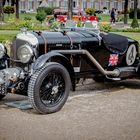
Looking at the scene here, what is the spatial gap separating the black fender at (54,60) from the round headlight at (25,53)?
259 millimetres

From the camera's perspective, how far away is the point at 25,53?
793cm

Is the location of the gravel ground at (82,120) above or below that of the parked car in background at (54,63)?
below

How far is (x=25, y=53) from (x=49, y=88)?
2.20ft

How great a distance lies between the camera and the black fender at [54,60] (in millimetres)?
7566

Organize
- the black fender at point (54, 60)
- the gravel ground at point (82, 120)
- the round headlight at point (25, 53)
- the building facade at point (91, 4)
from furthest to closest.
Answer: the building facade at point (91, 4)
the round headlight at point (25, 53)
the black fender at point (54, 60)
the gravel ground at point (82, 120)

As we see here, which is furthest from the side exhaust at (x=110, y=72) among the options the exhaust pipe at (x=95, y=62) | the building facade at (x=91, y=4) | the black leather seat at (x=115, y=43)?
the building facade at (x=91, y=4)

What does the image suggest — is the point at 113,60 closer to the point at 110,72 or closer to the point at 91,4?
the point at 110,72

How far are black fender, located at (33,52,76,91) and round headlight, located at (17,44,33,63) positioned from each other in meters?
0.26

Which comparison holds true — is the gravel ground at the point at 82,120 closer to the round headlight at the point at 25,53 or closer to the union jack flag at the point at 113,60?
the union jack flag at the point at 113,60

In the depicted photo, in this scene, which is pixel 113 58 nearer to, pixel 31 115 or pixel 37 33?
pixel 37 33

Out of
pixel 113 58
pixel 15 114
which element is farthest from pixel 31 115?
pixel 113 58

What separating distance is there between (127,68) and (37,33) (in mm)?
2261

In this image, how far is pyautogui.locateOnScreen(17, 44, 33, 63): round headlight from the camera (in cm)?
786

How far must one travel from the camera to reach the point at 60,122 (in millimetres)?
7219
